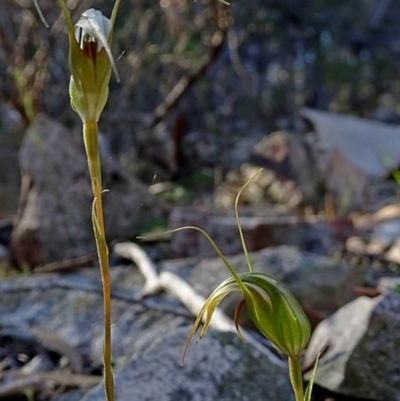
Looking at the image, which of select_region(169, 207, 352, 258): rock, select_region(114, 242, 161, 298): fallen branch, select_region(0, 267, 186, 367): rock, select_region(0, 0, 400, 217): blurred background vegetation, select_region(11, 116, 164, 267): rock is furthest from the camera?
select_region(0, 0, 400, 217): blurred background vegetation

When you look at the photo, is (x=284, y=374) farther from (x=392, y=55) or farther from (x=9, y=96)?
(x=392, y=55)

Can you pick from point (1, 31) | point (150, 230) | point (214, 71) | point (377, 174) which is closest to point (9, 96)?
point (1, 31)

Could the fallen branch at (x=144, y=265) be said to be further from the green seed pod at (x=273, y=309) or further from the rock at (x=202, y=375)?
the green seed pod at (x=273, y=309)

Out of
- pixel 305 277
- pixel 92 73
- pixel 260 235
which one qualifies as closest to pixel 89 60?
pixel 92 73

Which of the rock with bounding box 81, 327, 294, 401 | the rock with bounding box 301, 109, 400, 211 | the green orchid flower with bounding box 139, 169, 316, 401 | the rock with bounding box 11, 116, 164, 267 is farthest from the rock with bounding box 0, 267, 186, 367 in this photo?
the rock with bounding box 301, 109, 400, 211

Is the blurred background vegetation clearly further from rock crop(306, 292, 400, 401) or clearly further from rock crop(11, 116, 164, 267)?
rock crop(306, 292, 400, 401)

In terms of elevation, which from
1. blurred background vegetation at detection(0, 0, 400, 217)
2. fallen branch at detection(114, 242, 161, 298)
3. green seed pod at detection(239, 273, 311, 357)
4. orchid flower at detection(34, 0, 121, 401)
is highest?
orchid flower at detection(34, 0, 121, 401)
